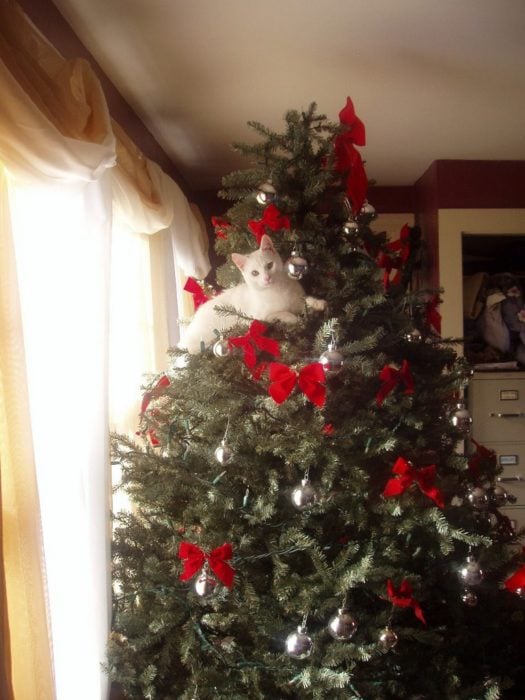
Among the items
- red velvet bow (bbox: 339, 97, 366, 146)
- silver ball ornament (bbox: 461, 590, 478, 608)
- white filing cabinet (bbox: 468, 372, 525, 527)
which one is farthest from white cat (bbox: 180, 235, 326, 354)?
white filing cabinet (bbox: 468, 372, 525, 527)

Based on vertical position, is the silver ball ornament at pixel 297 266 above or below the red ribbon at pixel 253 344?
above

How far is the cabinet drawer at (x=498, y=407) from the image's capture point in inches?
116

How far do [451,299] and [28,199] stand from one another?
7.04 ft

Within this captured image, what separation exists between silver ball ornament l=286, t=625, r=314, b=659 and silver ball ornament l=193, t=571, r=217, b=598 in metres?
0.18

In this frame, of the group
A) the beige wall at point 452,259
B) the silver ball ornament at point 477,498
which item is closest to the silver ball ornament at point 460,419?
the silver ball ornament at point 477,498

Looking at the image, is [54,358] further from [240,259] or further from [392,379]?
[392,379]

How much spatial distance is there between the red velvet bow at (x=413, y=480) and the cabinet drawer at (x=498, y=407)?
1.90 meters

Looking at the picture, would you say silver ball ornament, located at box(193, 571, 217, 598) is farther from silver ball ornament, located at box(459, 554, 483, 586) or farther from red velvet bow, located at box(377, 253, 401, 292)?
red velvet bow, located at box(377, 253, 401, 292)

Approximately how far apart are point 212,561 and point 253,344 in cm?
44

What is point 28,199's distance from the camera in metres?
1.23

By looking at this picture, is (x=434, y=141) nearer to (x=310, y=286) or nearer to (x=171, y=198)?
(x=171, y=198)

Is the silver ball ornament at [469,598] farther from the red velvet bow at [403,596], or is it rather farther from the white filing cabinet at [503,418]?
the white filing cabinet at [503,418]

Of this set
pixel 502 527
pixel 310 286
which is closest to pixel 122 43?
pixel 310 286

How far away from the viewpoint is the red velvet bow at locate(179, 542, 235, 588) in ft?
3.53
